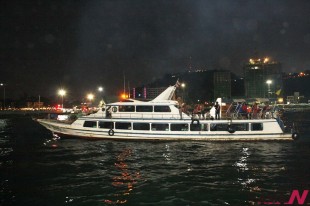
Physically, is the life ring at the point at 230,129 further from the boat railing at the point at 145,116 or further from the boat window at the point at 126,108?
the boat window at the point at 126,108

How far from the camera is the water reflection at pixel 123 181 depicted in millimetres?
13355

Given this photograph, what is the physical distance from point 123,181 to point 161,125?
14.6 metres

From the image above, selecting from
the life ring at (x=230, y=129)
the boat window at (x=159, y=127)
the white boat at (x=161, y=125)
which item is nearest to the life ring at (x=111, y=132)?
the white boat at (x=161, y=125)

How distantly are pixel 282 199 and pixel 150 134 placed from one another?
18.4 m

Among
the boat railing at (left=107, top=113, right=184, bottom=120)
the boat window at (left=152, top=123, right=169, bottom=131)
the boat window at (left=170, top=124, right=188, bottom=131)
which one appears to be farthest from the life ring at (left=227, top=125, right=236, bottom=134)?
the boat window at (left=152, top=123, right=169, bottom=131)

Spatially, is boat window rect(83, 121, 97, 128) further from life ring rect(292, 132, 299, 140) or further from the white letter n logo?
the white letter n logo

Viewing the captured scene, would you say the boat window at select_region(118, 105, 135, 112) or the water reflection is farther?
the boat window at select_region(118, 105, 135, 112)

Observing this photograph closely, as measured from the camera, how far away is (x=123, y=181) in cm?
1602

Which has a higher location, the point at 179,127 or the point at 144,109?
the point at 144,109

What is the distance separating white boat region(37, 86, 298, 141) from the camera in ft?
96.4

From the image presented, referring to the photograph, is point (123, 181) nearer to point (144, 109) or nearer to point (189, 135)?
point (189, 135)

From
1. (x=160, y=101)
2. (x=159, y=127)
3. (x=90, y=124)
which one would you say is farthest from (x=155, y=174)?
(x=90, y=124)

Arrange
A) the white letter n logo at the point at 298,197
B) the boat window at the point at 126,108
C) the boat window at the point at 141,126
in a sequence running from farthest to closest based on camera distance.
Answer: the boat window at the point at 126,108 < the boat window at the point at 141,126 < the white letter n logo at the point at 298,197

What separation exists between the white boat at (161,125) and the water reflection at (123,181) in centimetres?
878
